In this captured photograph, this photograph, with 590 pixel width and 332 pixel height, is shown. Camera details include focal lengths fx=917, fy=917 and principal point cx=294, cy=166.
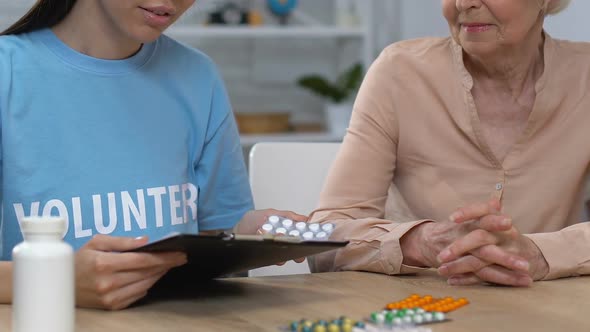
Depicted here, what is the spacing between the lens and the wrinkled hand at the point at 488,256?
142 centimetres

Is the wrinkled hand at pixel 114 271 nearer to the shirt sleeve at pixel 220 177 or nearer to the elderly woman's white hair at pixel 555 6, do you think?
the shirt sleeve at pixel 220 177

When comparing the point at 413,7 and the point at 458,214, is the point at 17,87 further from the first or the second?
the point at 413,7

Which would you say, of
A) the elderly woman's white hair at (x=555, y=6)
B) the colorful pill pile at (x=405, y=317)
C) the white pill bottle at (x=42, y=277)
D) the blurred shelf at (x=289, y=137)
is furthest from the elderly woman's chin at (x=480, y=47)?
the blurred shelf at (x=289, y=137)

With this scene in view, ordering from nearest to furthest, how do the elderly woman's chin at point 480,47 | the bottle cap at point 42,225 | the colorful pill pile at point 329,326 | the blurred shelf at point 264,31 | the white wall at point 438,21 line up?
the bottle cap at point 42,225 → the colorful pill pile at point 329,326 → the elderly woman's chin at point 480,47 → the white wall at point 438,21 → the blurred shelf at point 264,31

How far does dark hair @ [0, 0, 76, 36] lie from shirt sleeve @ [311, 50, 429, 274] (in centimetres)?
58

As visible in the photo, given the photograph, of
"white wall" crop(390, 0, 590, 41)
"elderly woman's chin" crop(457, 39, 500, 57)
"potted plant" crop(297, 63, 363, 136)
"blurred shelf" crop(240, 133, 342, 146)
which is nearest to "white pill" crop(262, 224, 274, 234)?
"elderly woman's chin" crop(457, 39, 500, 57)

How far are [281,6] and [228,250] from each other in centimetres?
362

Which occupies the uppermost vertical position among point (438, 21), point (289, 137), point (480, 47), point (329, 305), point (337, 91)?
point (438, 21)

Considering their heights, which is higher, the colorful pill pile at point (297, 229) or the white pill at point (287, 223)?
the white pill at point (287, 223)

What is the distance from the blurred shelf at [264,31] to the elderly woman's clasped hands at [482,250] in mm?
3058

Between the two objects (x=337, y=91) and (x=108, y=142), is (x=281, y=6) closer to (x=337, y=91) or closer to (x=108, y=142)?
(x=337, y=91)

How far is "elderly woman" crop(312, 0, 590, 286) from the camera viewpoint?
1740 millimetres

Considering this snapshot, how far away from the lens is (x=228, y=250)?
1.18 metres

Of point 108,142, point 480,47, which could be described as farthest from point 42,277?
point 480,47
